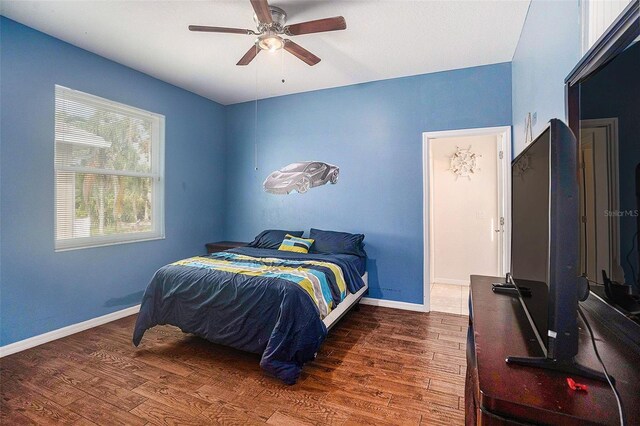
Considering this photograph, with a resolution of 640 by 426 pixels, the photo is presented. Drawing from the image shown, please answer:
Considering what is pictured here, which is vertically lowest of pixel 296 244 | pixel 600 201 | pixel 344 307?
pixel 344 307

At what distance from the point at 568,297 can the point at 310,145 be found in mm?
3686

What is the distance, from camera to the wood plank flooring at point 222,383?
178 cm

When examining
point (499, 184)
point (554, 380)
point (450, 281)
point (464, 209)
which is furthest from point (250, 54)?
point (450, 281)

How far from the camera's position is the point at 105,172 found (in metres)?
3.24

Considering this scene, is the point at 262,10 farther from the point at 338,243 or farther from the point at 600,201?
the point at 338,243

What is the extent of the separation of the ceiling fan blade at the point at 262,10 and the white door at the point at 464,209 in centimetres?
314

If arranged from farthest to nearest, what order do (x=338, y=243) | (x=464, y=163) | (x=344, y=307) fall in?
(x=464, y=163) → (x=338, y=243) → (x=344, y=307)

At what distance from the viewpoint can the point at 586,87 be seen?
106 cm

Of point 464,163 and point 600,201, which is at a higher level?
point 464,163

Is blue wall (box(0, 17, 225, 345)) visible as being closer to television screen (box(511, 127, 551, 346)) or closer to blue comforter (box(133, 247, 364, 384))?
blue comforter (box(133, 247, 364, 384))

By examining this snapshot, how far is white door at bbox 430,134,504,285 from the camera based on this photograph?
439cm

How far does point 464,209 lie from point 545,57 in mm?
3049

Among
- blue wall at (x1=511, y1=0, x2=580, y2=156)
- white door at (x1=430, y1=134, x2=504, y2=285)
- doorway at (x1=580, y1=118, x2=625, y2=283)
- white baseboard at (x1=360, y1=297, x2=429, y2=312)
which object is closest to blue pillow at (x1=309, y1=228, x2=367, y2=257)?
white baseboard at (x1=360, y1=297, x2=429, y2=312)

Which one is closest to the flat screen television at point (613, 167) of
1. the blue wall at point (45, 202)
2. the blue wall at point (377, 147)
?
the blue wall at point (377, 147)
